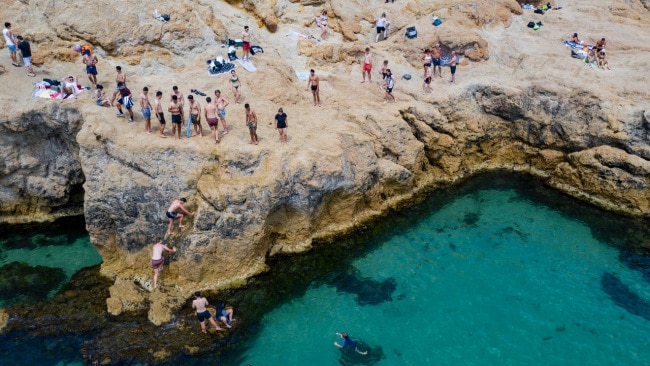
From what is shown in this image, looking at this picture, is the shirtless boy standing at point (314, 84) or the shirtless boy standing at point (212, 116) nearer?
the shirtless boy standing at point (212, 116)

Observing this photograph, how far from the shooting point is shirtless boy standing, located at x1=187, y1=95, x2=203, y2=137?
1827 cm

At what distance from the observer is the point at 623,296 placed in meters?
17.9

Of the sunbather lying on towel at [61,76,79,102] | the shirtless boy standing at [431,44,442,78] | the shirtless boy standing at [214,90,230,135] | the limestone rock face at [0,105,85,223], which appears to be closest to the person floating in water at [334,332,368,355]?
the shirtless boy standing at [214,90,230,135]

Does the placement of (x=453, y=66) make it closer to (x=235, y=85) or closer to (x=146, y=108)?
(x=235, y=85)

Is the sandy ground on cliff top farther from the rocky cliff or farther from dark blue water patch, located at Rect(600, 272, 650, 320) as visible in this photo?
dark blue water patch, located at Rect(600, 272, 650, 320)

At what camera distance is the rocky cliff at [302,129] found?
1805 centimetres

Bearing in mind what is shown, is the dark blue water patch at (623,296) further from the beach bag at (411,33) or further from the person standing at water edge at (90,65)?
the person standing at water edge at (90,65)

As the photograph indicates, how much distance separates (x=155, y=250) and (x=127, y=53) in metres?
11.6

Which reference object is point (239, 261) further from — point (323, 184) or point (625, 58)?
point (625, 58)

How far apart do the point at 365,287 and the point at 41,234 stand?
1465cm

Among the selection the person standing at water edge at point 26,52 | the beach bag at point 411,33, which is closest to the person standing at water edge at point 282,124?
the person standing at water edge at point 26,52

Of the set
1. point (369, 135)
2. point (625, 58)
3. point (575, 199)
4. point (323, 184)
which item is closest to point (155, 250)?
point (323, 184)

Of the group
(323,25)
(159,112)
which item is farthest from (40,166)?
(323,25)

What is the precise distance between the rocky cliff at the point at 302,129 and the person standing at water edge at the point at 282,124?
402 millimetres
